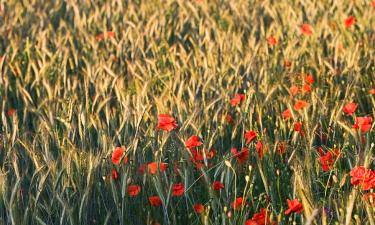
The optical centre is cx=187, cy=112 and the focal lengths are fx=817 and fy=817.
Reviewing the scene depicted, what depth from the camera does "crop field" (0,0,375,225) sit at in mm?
1958

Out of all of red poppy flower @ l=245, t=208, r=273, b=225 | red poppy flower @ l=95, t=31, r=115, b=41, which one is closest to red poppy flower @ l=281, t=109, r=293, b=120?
red poppy flower @ l=245, t=208, r=273, b=225

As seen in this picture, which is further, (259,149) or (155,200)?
(259,149)

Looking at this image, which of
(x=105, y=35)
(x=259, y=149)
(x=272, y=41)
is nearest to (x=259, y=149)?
(x=259, y=149)

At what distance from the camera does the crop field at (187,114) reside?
196cm

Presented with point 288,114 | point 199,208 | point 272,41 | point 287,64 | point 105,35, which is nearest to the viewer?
point 199,208

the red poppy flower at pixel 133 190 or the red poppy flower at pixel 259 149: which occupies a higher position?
the red poppy flower at pixel 259 149

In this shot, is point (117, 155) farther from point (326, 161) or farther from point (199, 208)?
point (326, 161)

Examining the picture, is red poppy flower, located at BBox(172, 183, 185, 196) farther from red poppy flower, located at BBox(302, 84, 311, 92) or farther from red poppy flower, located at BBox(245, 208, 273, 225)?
red poppy flower, located at BBox(302, 84, 311, 92)

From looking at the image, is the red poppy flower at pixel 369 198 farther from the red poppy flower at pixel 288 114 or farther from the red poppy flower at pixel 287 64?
the red poppy flower at pixel 287 64

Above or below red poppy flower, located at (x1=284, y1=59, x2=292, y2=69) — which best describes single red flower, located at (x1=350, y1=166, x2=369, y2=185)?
below

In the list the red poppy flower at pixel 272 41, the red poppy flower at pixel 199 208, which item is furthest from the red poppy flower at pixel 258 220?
the red poppy flower at pixel 272 41

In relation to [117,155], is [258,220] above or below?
below

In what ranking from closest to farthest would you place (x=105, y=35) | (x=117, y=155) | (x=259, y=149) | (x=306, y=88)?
(x=117, y=155) < (x=259, y=149) < (x=306, y=88) < (x=105, y=35)

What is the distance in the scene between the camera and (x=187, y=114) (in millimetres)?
2514
